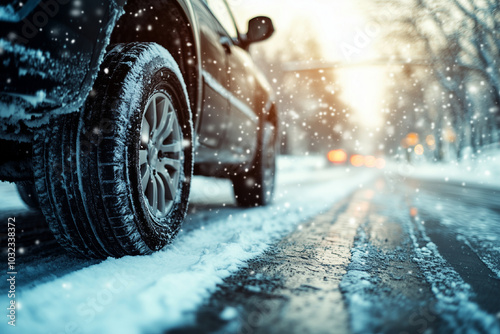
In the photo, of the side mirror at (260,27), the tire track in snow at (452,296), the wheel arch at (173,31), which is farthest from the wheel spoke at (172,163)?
the side mirror at (260,27)

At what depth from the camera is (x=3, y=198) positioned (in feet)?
15.7

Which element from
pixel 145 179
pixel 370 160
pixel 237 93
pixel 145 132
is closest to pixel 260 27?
pixel 237 93

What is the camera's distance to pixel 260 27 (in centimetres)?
332

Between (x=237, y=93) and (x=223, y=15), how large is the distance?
70cm

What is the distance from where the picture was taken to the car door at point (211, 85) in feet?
8.25

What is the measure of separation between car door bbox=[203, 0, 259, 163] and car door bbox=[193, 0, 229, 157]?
0.35 feet

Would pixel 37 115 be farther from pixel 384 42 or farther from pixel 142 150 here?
pixel 384 42

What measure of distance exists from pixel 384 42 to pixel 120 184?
12.9 m

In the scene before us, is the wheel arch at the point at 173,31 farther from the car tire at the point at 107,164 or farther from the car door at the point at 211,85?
the car tire at the point at 107,164

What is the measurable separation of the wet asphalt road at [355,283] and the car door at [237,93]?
1.05m

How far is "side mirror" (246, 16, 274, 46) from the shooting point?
10.9 feet

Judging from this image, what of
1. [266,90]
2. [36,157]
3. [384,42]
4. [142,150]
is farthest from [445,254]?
[384,42]

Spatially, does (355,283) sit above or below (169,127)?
below

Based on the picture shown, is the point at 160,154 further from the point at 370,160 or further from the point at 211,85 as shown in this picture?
the point at 370,160
